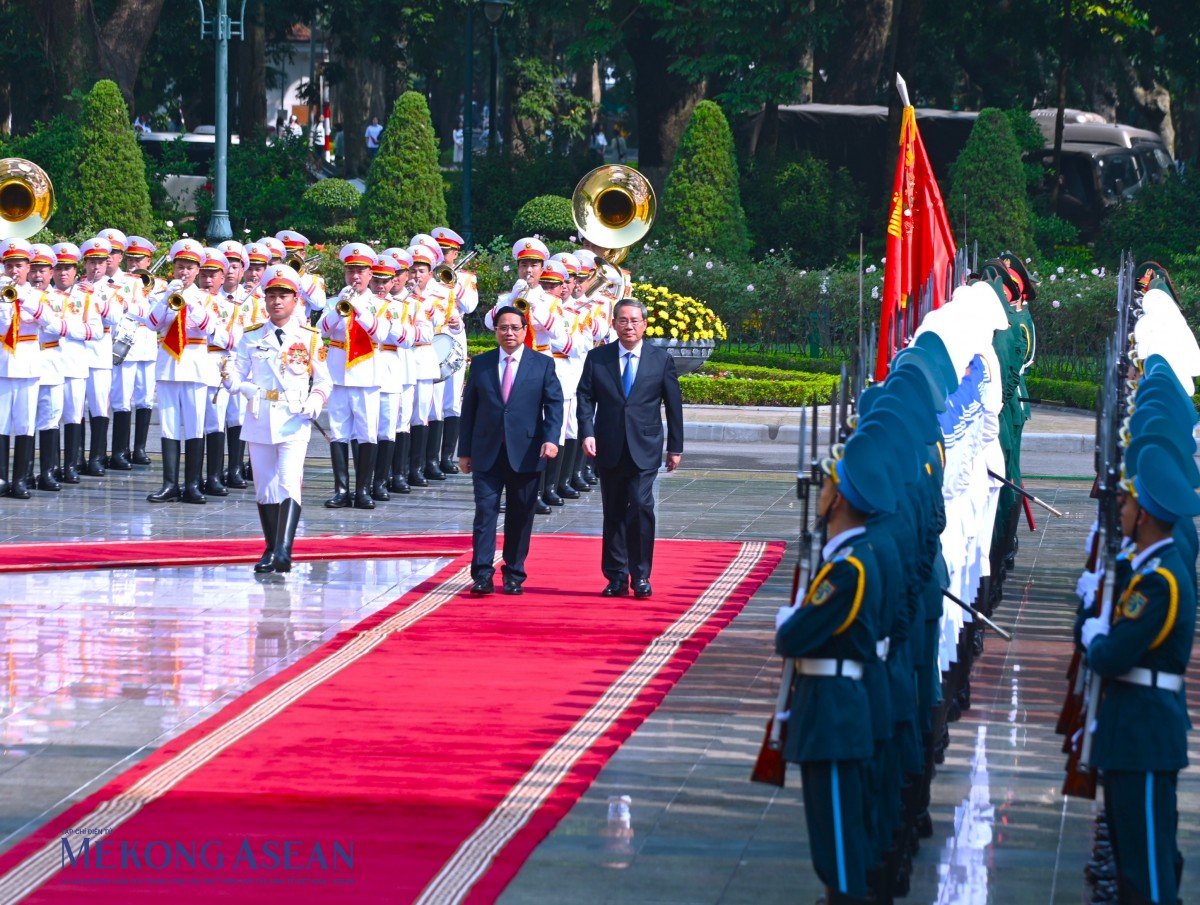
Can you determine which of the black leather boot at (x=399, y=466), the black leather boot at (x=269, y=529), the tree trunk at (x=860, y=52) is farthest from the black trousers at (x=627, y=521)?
the tree trunk at (x=860, y=52)

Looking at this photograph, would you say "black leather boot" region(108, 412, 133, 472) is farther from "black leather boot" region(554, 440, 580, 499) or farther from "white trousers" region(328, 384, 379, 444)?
"black leather boot" region(554, 440, 580, 499)

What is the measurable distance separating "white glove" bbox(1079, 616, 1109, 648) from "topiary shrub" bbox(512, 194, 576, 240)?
30234 mm

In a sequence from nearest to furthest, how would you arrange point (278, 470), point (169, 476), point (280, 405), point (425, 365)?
point (280, 405) < point (278, 470) < point (169, 476) < point (425, 365)

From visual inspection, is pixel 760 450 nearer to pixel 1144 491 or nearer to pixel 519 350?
pixel 519 350

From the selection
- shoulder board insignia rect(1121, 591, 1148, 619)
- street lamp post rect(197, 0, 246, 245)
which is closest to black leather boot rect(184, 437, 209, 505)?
shoulder board insignia rect(1121, 591, 1148, 619)

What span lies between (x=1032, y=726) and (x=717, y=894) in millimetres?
2990

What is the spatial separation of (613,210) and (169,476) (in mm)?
5624

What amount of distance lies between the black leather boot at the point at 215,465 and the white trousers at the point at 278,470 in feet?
13.2

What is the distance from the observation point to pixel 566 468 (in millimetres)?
17297

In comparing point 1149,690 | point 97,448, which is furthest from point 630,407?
point 97,448

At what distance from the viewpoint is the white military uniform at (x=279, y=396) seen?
13.0 meters

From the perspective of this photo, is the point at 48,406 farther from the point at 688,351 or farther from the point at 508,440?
the point at 688,351

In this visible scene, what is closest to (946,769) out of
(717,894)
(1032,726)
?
(1032,726)

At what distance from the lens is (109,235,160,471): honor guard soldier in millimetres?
18234
